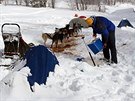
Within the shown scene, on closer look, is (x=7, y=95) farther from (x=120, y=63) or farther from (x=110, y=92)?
(x=120, y=63)

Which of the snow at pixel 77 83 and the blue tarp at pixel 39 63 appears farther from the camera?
the blue tarp at pixel 39 63

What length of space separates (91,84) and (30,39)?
8324 millimetres

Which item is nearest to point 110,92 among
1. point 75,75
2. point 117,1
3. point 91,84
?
point 91,84

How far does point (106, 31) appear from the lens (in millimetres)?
9625

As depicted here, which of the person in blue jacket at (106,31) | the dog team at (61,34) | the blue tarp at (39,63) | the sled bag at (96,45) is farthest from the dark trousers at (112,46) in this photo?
the dog team at (61,34)

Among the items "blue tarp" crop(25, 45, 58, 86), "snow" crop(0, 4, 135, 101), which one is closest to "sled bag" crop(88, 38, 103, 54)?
"snow" crop(0, 4, 135, 101)

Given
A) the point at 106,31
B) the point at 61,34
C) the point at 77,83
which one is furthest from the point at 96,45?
the point at 61,34

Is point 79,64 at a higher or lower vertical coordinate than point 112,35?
lower

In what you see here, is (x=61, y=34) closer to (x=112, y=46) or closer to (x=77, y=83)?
(x=112, y=46)

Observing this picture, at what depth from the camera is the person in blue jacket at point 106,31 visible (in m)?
9.45

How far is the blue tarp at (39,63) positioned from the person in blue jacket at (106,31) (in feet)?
6.95

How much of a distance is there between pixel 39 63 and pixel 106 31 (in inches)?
108

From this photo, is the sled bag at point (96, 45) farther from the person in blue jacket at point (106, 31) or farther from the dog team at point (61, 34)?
the dog team at point (61, 34)

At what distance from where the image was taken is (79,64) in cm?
942
